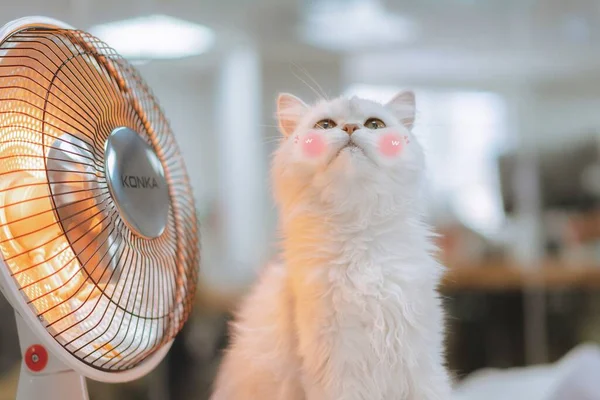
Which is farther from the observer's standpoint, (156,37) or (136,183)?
(156,37)

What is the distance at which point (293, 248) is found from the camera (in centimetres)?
74

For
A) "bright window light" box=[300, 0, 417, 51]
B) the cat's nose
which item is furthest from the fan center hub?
"bright window light" box=[300, 0, 417, 51]

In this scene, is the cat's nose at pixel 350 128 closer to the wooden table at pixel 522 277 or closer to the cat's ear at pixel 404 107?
the cat's ear at pixel 404 107

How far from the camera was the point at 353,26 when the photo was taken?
2945mm

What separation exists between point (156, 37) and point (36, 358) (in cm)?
185

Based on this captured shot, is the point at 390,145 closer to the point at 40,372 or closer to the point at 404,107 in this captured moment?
the point at 404,107

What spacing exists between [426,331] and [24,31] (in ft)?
1.89

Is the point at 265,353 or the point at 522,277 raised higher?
the point at 265,353

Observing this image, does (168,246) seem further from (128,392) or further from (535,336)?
(535,336)

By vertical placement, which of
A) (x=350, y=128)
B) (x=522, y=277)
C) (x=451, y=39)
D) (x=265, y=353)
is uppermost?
(x=451, y=39)

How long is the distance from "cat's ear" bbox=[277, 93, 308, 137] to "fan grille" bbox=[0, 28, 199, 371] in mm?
207

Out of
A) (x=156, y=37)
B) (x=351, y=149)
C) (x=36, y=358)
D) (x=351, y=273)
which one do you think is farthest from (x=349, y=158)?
(x=156, y=37)

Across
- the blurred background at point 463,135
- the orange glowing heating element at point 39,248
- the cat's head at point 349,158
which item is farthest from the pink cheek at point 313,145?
the blurred background at point 463,135

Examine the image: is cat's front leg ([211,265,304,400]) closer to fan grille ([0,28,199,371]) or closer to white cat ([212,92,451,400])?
white cat ([212,92,451,400])
